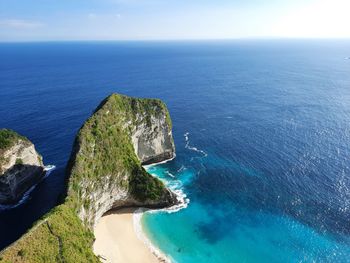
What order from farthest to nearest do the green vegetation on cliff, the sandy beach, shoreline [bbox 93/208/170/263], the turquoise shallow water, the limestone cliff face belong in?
1. the green vegetation on cliff
2. the limestone cliff face
3. the turquoise shallow water
4. shoreline [bbox 93/208/170/263]
5. the sandy beach

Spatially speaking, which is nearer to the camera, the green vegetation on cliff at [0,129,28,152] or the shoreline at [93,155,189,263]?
the shoreline at [93,155,189,263]

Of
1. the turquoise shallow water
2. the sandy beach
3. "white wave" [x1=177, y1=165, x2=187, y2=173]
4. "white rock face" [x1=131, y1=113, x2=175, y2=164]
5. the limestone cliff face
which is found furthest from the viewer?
"white wave" [x1=177, y1=165, x2=187, y2=173]

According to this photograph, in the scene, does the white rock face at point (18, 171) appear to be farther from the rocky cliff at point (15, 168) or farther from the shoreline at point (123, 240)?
the shoreline at point (123, 240)

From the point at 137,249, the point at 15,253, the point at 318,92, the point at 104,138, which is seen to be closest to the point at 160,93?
the point at 318,92

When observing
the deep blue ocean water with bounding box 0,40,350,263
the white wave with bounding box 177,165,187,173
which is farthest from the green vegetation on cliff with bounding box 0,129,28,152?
the white wave with bounding box 177,165,187,173

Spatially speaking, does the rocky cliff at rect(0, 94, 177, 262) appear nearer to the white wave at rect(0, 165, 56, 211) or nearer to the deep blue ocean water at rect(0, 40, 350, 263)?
the deep blue ocean water at rect(0, 40, 350, 263)

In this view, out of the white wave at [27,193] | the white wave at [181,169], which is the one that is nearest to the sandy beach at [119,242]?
the white wave at [27,193]

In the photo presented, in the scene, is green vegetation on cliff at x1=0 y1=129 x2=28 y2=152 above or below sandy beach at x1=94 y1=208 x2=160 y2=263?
above

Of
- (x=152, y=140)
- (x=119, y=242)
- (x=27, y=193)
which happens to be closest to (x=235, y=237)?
(x=119, y=242)
